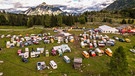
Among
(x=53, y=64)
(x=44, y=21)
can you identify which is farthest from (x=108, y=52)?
(x=44, y=21)

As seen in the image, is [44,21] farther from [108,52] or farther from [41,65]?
[41,65]

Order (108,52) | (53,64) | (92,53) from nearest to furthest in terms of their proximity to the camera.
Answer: (53,64) < (92,53) < (108,52)

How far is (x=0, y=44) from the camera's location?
6931cm

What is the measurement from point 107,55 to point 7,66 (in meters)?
31.8

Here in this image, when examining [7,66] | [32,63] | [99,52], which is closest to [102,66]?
[99,52]

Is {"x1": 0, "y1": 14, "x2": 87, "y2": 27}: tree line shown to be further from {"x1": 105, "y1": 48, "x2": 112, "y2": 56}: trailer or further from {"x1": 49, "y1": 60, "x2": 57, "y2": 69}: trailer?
{"x1": 49, "y1": 60, "x2": 57, "y2": 69}: trailer

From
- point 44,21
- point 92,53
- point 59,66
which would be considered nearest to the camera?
point 59,66

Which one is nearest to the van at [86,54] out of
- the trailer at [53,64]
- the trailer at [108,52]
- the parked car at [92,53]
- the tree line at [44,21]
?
the parked car at [92,53]

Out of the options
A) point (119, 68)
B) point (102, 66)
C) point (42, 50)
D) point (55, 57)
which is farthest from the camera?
point (42, 50)

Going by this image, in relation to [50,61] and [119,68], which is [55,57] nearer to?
[50,61]

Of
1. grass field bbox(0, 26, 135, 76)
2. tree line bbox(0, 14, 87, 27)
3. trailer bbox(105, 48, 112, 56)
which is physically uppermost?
tree line bbox(0, 14, 87, 27)

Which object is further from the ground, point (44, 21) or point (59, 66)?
point (44, 21)

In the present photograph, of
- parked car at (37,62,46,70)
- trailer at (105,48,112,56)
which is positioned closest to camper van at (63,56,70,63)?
parked car at (37,62,46,70)

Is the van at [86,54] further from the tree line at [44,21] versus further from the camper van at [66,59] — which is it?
the tree line at [44,21]
